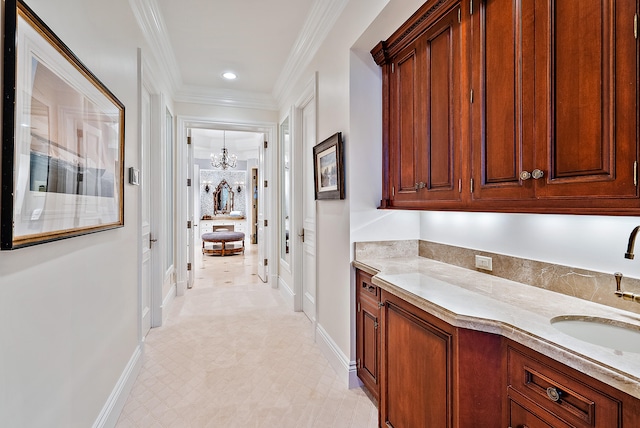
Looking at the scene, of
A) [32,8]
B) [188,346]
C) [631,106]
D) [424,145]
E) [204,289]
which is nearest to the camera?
[631,106]

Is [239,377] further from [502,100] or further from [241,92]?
[241,92]

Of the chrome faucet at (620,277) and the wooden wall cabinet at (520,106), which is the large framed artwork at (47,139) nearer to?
the wooden wall cabinet at (520,106)

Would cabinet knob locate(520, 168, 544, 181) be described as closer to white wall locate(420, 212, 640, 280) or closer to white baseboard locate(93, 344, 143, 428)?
white wall locate(420, 212, 640, 280)

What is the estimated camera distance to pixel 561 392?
90cm

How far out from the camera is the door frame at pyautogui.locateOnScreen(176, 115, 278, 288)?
13.7 feet

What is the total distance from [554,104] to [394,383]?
53.9 inches

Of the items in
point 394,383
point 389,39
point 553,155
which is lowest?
point 394,383

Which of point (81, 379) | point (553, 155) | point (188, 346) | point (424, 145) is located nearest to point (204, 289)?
point (188, 346)

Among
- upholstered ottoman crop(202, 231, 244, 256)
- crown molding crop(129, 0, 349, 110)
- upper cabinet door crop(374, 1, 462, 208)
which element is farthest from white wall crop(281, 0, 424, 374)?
upholstered ottoman crop(202, 231, 244, 256)

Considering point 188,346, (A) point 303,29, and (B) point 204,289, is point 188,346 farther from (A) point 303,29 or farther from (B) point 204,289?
(A) point 303,29

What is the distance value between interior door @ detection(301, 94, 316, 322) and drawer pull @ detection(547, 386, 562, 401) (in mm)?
2472

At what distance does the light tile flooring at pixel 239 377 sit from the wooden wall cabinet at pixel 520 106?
4.52 ft

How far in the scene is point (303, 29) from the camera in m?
2.84

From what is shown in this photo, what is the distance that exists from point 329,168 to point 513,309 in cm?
164
